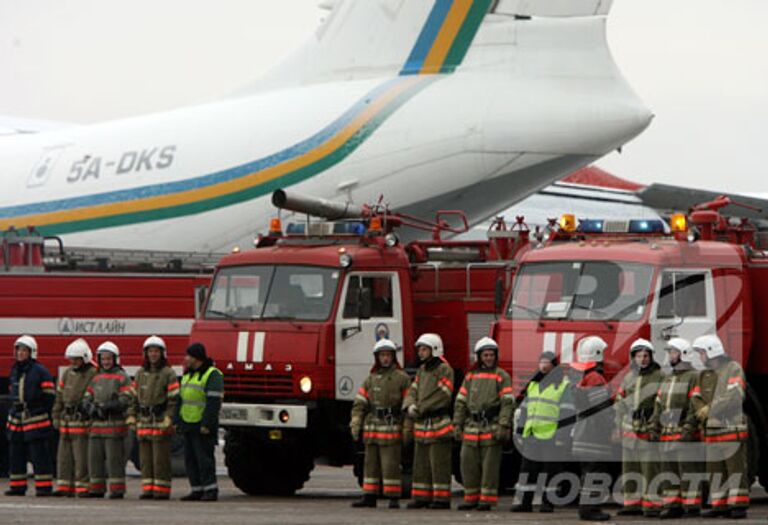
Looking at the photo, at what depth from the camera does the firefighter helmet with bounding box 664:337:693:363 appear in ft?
59.8

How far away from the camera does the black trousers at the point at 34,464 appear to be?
836 inches

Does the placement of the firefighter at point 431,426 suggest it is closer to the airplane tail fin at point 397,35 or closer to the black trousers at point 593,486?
the black trousers at point 593,486

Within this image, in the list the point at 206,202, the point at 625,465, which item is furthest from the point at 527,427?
the point at 206,202

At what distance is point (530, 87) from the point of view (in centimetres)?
3195

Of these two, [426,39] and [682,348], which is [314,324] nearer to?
[682,348]

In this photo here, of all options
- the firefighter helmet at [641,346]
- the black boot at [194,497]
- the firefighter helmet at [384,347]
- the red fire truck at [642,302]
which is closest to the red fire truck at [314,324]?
the red fire truck at [642,302]

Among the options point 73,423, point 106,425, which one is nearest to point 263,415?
point 106,425

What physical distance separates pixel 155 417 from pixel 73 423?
101 centimetres

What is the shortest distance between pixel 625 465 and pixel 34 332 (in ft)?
33.5

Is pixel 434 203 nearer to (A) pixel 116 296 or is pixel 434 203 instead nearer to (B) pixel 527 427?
(A) pixel 116 296

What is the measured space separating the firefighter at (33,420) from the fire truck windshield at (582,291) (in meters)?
5.38

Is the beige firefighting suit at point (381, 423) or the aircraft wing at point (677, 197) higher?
the aircraft wing at point (677, 197)

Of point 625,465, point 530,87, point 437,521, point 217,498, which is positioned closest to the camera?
point 437,521

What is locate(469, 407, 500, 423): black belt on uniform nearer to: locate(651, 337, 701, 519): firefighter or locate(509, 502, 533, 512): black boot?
locate(509, 502, 533, 512): black boot
